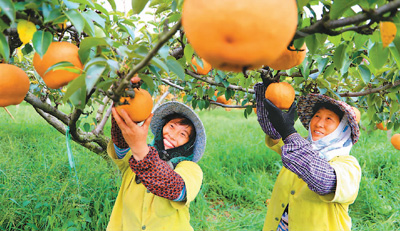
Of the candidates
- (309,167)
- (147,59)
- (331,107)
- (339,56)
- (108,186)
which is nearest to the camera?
(147,59)

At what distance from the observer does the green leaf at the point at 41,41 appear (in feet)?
2.04

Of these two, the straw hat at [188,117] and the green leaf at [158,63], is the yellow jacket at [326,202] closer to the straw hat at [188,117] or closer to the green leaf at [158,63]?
the straw hat at [188,117]

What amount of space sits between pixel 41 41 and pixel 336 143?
1281 millimetres

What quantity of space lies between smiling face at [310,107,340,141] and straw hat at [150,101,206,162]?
1.89ft

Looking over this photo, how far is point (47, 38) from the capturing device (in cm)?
65

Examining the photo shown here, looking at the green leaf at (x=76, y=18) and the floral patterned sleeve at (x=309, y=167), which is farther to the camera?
the floral patterned sleeve at (x=309, y=167)

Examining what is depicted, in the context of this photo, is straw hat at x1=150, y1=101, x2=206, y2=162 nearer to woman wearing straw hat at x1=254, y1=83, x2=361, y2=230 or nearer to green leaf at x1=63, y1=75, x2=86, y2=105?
woman wearing straw hat at x1=254, y1=83, x2=361, y2=230

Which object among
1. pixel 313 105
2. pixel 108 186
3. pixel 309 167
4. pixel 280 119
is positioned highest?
pixel 313 105

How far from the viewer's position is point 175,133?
134 centimetres

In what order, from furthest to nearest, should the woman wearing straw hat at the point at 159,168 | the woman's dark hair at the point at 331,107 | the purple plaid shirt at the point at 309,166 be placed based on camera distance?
the woman's dark hair at the point at 331,107
the purple plaid shirt at the point at 309,166
the woman wearing straw hat at the point at 159,168

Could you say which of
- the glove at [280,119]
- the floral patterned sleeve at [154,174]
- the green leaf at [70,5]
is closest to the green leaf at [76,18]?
the green leaf at [70,5]

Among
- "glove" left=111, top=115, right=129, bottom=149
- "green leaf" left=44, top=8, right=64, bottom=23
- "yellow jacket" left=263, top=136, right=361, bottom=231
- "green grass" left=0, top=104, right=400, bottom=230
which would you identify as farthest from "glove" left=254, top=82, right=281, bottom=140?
"green grass" left=0, top=104, right=400, bottom=230

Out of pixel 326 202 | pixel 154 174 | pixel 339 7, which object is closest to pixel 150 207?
pixel 154 174

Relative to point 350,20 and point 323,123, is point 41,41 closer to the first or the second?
point 350,20
